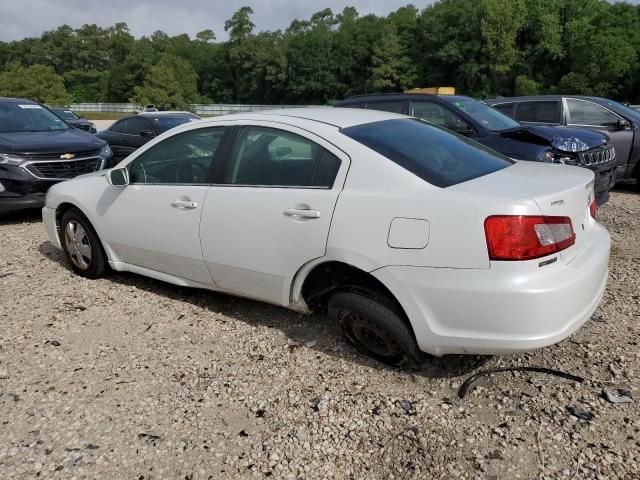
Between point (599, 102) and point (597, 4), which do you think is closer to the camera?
point (599, 102)

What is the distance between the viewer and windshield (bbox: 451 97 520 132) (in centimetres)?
702

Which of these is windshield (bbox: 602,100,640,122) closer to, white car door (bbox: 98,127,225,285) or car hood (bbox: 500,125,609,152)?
car hood (bbox: 500,125,609,152)

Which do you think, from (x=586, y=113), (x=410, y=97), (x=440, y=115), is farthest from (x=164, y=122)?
(x=586, y=113)

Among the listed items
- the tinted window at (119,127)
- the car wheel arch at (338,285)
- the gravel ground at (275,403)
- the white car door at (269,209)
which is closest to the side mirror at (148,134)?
the tinted window at (119,127)

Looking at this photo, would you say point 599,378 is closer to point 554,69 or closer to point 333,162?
point 333,162

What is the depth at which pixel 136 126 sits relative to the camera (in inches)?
478

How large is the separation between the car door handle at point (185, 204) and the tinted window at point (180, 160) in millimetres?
161

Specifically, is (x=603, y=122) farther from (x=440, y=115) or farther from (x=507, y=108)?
(x=440, y=115)

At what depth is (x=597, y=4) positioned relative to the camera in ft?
210

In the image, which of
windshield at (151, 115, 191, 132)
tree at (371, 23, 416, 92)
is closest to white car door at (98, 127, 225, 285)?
windshield at (151, 115, 191, 132)

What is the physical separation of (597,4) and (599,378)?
74447mm

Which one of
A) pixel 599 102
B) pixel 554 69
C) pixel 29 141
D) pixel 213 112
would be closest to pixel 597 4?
pixel 554 69

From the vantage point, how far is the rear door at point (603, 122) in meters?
8.43

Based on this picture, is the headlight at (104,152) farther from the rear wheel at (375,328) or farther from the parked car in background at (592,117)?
the parked car in background at (592,117)
